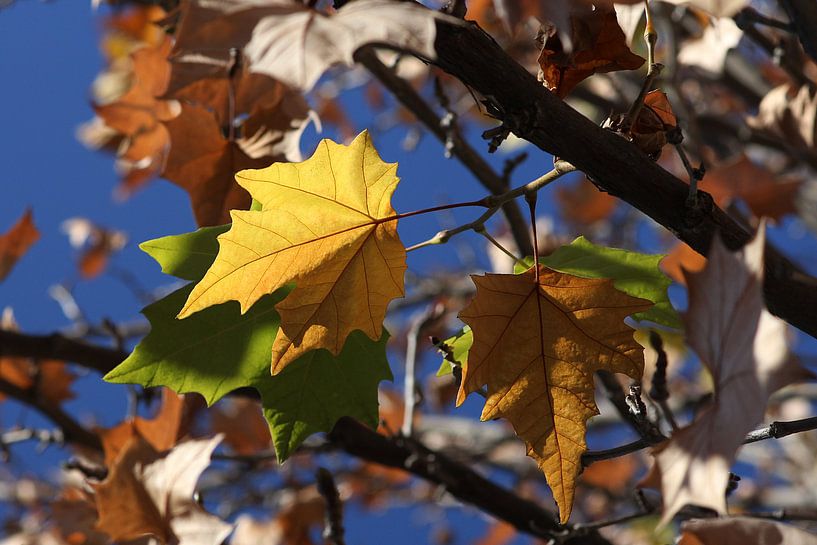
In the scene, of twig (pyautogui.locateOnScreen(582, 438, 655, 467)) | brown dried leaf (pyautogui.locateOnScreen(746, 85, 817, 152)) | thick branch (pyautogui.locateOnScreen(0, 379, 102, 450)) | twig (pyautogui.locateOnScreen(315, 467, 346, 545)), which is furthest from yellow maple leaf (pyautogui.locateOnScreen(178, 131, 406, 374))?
thick branch (pyautogui.locateOnScreen(0, 379, 102, 450))

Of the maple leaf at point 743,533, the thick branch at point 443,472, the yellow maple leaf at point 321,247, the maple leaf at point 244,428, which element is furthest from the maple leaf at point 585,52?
the maple leaf at point 244,428

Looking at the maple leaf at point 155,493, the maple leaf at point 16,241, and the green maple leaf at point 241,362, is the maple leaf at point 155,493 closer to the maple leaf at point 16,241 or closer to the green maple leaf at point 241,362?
the green maple leaf at point 241,362

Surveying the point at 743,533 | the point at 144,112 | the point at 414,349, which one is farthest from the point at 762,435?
the point at 144,112

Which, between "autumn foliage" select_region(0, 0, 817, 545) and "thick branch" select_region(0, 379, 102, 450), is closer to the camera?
"autumn foliage" select_region(0, 0, 817, 545)

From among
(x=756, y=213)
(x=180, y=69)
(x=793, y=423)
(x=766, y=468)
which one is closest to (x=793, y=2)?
(x=793, y=423)

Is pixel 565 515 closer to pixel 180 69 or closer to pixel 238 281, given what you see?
pixel 238 281

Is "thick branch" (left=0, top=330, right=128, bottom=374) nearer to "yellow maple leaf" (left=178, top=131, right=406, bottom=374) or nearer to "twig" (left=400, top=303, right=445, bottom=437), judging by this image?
"twig" (left=400, top=303, right=445, bottom=437)

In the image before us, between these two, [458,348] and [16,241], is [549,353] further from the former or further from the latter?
[16,241]
